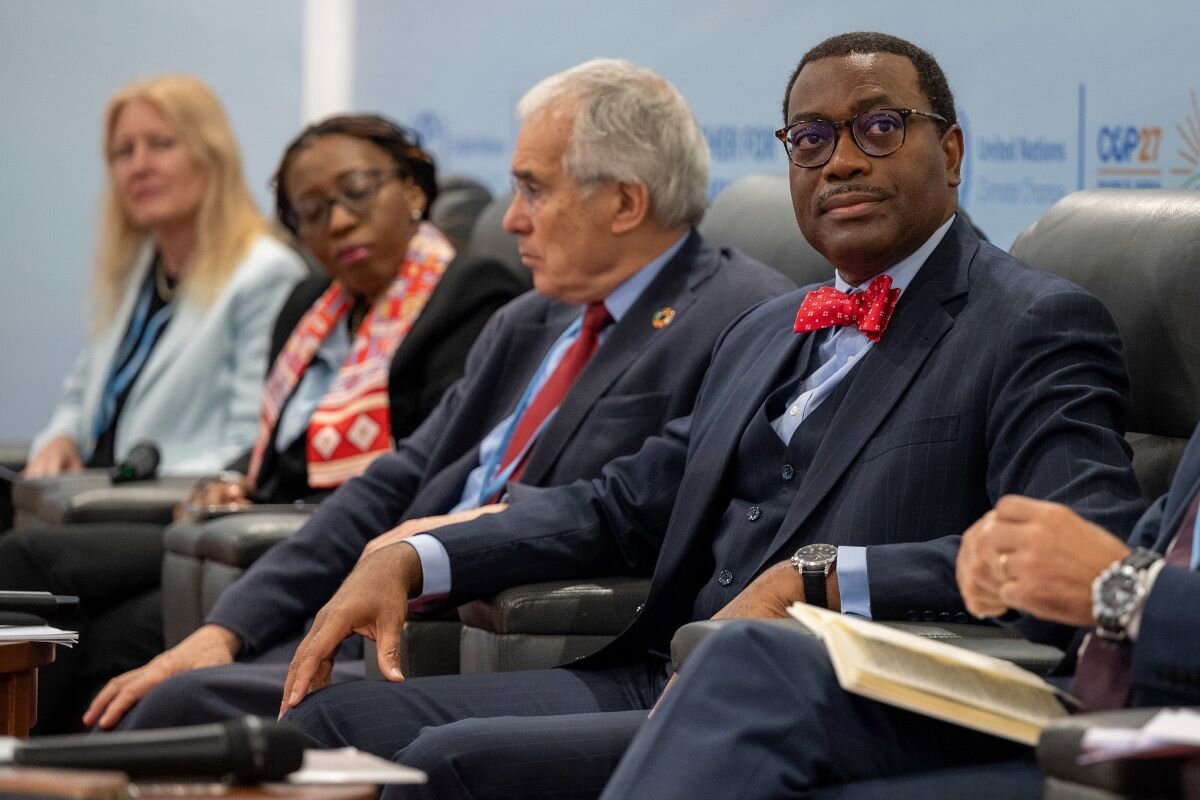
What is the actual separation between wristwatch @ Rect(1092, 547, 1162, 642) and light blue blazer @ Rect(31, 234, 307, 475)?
312 cm

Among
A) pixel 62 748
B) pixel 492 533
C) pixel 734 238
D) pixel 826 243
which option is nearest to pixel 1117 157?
pixel 734 238

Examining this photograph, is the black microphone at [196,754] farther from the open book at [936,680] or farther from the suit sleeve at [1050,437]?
the suit sleeve at [1050,437]

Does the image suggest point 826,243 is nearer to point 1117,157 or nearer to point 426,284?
point 1117,157

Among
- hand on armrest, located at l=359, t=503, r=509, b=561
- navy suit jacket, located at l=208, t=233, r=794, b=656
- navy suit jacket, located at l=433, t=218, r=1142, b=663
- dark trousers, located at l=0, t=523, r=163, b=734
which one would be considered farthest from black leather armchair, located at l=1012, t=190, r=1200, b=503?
dark trousers, located at l=0, t=523, r=163, b=734

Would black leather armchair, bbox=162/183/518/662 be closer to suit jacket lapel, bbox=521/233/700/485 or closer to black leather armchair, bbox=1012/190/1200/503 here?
suit jacket lapel, bbox=521/233/700/485

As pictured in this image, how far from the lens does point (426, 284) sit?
3699mm

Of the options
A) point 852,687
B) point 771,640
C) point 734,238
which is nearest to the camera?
point 852,687

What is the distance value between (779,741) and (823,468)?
1.98 feet

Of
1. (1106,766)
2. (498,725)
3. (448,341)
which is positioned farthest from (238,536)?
(1106,766)

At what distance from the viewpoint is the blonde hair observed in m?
4.58

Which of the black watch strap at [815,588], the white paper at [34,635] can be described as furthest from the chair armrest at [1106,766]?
the white paper at [34,635]

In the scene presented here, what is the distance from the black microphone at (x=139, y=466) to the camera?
4.12 meters

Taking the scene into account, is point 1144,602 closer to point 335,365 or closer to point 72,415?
point 335,365

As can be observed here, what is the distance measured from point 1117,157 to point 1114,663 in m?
1.54
